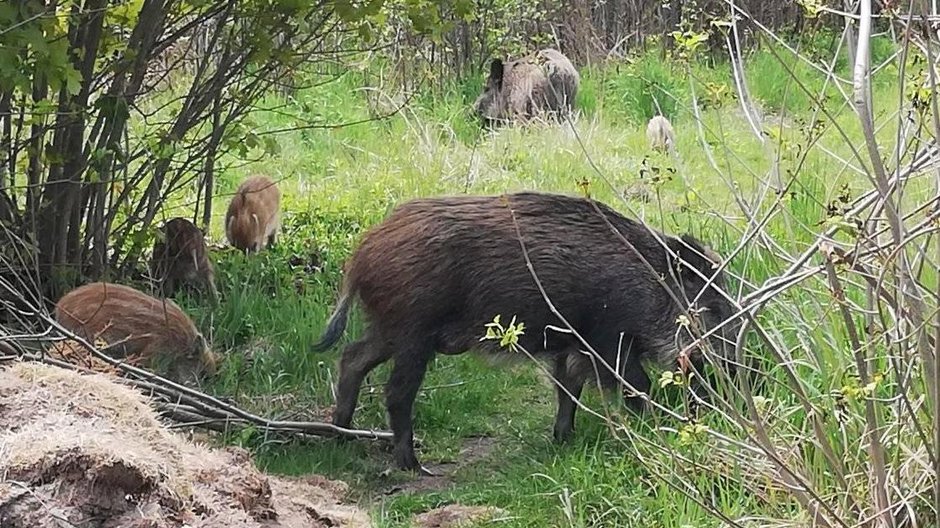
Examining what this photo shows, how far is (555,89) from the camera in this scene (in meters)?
11.8

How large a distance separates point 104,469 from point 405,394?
7.38 ft

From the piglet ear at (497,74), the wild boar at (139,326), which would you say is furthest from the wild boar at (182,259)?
the piglet ear at (497,74)

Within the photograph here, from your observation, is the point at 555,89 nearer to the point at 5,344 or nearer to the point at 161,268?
the point at 161,268

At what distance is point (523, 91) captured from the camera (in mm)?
11750

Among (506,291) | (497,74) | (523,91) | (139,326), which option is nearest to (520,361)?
(506,291)

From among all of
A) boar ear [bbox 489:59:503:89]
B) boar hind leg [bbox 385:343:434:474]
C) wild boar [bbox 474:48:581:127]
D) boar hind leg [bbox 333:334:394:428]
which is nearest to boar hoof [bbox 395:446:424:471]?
boar hind leg [bbox 385:343:434:474]

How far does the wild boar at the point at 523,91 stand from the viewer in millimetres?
11648

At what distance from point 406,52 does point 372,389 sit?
7127 millimetres

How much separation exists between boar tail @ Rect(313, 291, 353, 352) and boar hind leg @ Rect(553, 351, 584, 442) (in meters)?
0.93

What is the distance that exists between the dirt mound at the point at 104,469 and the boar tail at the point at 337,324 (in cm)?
168

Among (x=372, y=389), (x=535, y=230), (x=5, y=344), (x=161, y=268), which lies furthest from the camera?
(x=161, y=268)

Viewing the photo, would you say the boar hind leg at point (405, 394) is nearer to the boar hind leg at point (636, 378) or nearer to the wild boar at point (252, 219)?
the boar hind leg at point (636, 378)

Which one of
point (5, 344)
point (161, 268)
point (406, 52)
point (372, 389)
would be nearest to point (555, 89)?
point (406, 52)

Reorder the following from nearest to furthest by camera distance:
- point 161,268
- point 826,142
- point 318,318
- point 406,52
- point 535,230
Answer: point 535,230, point 318,318, point 161,268, point 826,142, point 406,52
